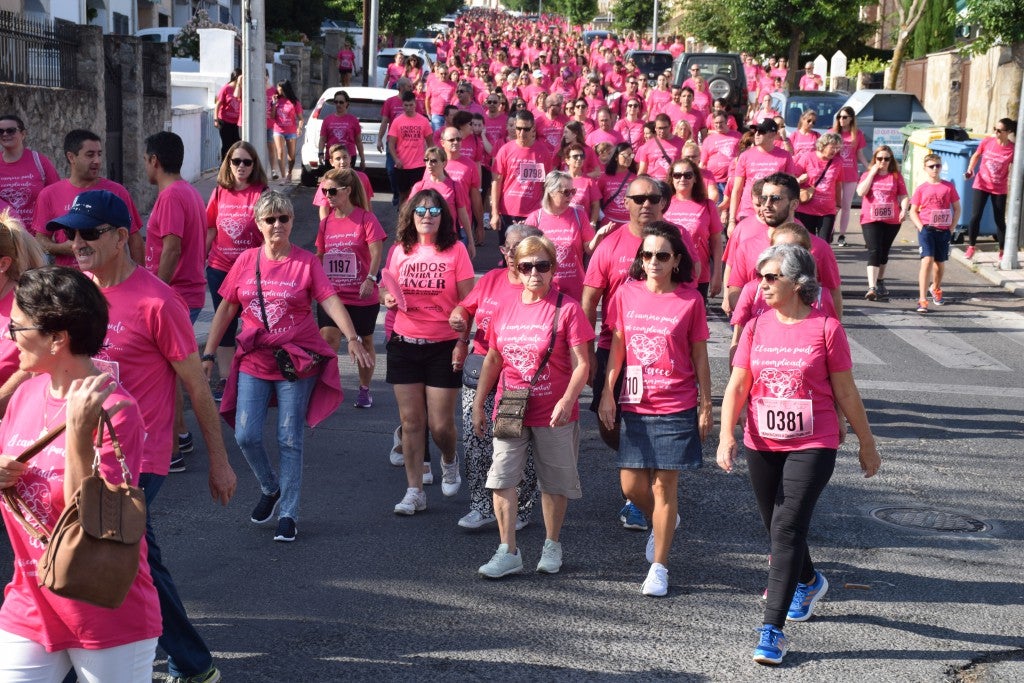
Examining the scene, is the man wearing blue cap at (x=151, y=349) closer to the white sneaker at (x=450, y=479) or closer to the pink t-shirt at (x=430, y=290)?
the pink t-shirt at (x=430, y=290)

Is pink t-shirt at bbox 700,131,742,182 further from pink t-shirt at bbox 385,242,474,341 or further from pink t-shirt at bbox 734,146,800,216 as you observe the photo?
pink t-shirt at bbox 385,242,474,341

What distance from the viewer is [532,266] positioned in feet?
21.2

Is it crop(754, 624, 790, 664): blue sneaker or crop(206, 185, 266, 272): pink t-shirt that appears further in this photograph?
crop(206, 185, 266, 272): pink t-shirt

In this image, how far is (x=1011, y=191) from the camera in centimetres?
1748

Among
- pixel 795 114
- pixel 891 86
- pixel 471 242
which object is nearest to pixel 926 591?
pixel 471 242

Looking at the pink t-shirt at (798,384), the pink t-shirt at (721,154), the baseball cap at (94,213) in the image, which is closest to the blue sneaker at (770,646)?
the pink t-shirt at (798,384)

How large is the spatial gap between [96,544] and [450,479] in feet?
14.8

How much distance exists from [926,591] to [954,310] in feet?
29.3

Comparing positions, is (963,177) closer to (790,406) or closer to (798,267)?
(798,267)

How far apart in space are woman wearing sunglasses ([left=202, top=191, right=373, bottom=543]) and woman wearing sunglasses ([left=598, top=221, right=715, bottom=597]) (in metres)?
1.39

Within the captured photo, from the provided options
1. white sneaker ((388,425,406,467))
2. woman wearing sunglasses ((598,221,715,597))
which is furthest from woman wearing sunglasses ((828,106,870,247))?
woman wearing sunglasses ((598,221,715,597))

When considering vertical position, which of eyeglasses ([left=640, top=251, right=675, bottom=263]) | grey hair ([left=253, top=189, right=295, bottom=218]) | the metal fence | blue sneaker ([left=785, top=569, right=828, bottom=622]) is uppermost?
the metal fence

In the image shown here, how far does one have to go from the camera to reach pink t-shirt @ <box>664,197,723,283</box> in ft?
29.9

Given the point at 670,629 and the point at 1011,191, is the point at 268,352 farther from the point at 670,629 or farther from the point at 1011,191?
the point at 1011,191
